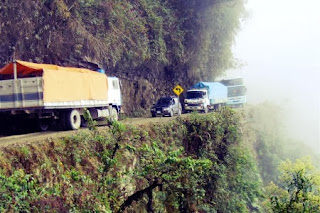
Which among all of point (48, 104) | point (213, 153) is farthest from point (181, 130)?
point (48, 104)

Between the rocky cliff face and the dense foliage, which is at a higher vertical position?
the rocky cliff face

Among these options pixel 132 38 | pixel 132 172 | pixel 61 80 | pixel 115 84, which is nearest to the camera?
pixel 132 172

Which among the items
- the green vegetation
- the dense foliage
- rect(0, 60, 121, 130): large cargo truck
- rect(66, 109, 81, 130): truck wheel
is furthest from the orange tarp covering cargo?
the green vegetation

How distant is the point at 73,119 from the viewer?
1370 centimetres

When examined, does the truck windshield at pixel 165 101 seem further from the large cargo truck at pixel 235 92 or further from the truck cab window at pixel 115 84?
the large cargo truck at pixel 235 92

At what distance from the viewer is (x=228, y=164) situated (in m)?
15.1

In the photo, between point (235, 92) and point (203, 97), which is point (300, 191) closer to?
point (203, 97)

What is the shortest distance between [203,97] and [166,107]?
16.6 feet

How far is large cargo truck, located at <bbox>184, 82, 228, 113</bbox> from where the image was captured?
82.0 feet

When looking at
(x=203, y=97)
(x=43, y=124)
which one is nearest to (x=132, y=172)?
(x=43, y=124)

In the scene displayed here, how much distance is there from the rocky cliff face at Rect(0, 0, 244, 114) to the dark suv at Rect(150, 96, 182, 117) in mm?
2829

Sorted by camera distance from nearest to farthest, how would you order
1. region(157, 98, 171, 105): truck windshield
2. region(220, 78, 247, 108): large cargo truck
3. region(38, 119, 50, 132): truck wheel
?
1. region(38, 119, 50, 132): truck wheel
2. region(157, 98, 171, 105): truck windshield
3. region(220, 78, 247, 108): large cargo truck

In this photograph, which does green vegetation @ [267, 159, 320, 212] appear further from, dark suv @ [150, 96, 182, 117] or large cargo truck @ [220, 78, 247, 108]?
large cargo truck @ [220, 78, 247, 108]

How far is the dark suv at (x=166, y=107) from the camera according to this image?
21.1 metres
